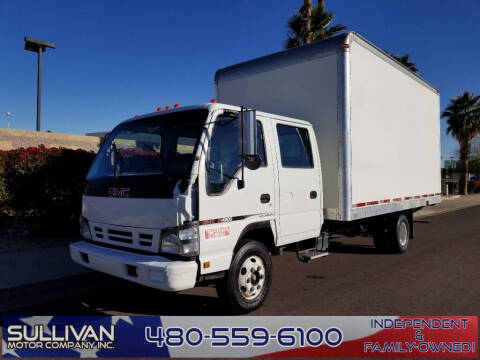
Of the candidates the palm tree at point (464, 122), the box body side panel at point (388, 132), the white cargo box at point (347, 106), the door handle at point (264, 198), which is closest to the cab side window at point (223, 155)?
the door handle at point (264, 198)

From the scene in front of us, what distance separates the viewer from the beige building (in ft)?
43.1

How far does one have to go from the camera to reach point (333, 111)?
525 cm

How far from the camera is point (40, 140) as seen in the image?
560 inches

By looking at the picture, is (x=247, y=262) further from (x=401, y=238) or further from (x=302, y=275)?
(x=401, y=238)

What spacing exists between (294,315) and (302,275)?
1798mm

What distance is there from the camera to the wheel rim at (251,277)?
4.04 m

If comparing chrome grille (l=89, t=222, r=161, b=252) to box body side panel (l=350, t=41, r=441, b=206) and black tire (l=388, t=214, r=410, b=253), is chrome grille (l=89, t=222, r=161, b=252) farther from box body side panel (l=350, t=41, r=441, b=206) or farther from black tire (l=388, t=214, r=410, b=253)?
black tire (l=388, t=214, r=410, b=253)

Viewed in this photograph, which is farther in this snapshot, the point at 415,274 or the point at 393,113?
the point at 393,113

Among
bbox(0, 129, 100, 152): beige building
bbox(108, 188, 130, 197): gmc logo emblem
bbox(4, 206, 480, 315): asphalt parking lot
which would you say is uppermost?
bbox(0, 129, 100, 152): beige building

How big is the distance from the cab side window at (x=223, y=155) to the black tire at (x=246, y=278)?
0.80m

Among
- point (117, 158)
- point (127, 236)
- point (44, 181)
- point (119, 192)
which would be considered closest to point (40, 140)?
point (44, 181)

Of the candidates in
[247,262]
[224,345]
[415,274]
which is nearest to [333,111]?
[247,262]

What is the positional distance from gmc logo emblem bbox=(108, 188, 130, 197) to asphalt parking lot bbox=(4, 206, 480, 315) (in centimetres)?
141


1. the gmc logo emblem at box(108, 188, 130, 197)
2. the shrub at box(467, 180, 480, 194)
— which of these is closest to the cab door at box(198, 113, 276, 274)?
the gmc logo emblem at box(108, 188, 130, 197)
